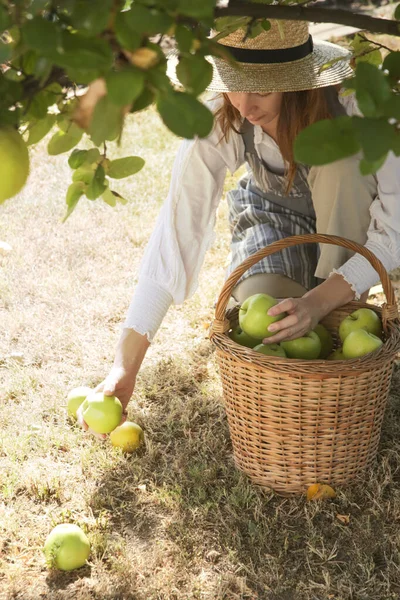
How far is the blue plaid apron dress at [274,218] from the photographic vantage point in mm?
2322

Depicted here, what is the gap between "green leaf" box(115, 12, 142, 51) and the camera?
0.62 m

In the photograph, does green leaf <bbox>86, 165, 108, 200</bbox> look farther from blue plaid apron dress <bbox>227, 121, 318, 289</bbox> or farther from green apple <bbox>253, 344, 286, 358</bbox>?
blue plaid apron dress <bbox>227, 121, 318, 289</bbox>

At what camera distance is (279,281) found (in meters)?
2.31

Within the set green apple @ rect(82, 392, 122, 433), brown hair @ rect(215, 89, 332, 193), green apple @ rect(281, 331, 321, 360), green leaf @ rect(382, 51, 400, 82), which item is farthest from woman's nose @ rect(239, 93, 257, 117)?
green leaf @ rect(382, 51, 400, 82)

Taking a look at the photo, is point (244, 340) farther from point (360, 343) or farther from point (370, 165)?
point (370, 165)

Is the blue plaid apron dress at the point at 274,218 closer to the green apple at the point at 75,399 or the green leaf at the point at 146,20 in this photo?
the green apple at the point at 75,399

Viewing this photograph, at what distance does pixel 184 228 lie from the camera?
2152 mm

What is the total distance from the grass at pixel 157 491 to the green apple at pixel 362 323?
36cm

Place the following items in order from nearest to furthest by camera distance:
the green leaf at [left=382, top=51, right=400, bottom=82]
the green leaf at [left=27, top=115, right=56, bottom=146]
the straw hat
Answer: the green leaf at [left=382, top=51, right=400, bottom=82] → the green leaf at [left=27, top=115, right=56, bottom=146] → the straw hat

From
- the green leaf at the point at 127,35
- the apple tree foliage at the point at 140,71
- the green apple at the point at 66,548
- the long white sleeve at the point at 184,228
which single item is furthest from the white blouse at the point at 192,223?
the green leaf at the point at 127,35

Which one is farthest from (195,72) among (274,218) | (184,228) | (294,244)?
(274,218)

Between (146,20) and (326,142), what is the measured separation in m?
0.18

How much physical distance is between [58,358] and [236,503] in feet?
3.22

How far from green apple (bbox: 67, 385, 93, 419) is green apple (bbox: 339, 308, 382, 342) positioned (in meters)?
0.79
